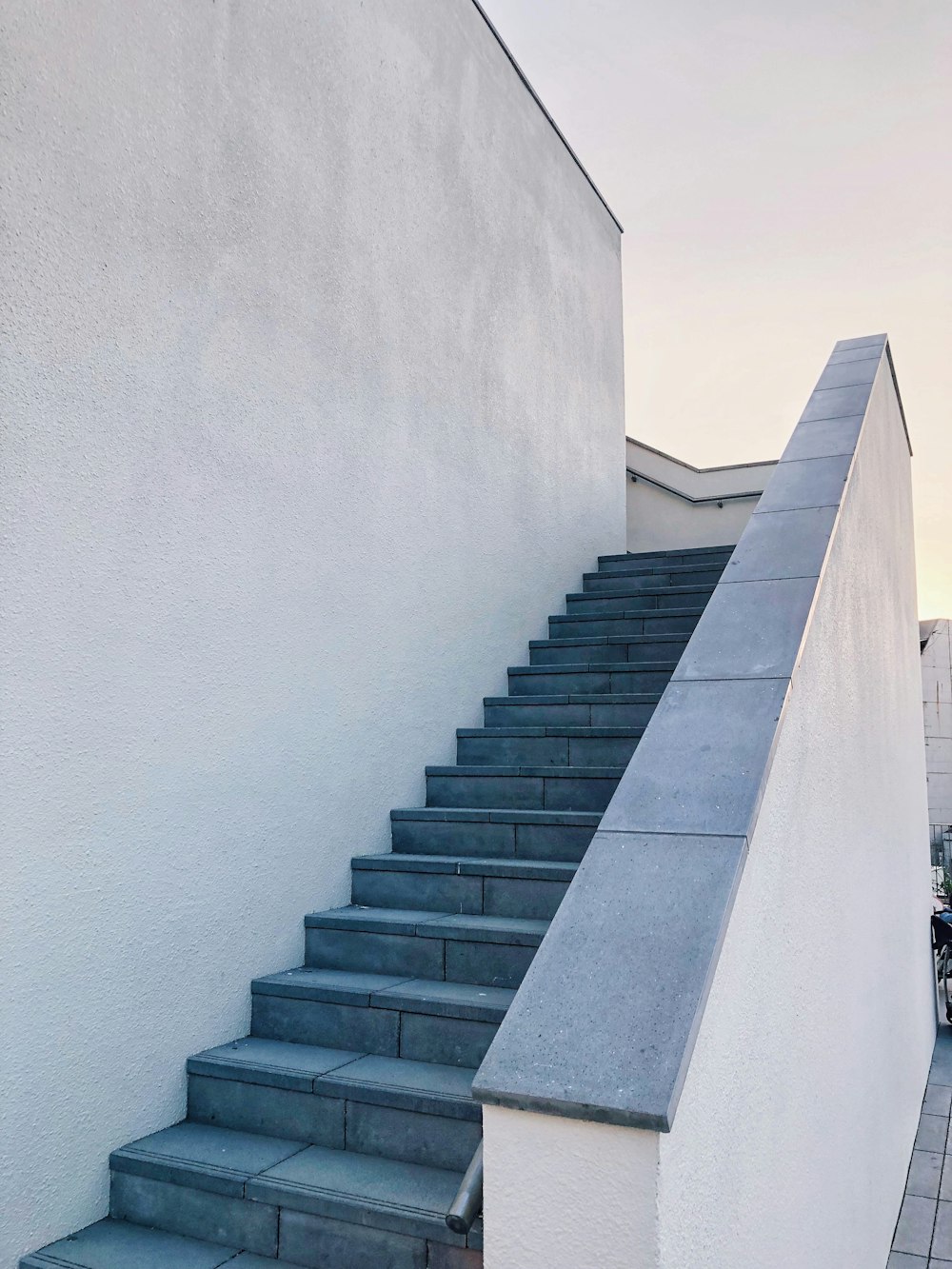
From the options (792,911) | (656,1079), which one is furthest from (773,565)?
(656,1079)

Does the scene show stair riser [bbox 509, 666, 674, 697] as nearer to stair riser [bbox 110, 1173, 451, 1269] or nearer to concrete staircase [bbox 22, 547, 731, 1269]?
concrete staircase [bbox 22, 547, 731, 1269]

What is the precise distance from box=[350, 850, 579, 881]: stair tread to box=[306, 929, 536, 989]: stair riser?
11.6 inches

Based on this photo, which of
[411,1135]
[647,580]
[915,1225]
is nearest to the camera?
[411,1135]

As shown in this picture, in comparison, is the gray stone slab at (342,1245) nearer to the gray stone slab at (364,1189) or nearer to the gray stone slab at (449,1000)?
the gray stone slab at (364,1189)

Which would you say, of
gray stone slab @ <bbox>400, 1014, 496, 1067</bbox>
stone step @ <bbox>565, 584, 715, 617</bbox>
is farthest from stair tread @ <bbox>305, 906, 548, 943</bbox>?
stone step @ <bbox>565, 584, 715, 617</bbox>

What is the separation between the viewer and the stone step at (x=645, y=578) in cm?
515

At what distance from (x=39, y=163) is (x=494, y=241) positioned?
309 cm

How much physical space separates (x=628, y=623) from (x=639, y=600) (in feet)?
Answer: 1.09

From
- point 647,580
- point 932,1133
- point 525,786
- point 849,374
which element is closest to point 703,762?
point 525,786

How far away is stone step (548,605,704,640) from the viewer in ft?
15.3

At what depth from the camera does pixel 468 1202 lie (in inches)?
55.2

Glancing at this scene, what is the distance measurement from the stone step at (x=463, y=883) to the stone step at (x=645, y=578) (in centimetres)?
237

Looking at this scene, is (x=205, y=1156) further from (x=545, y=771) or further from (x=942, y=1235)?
(x=942, y=1235)

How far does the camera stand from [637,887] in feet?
5.18
